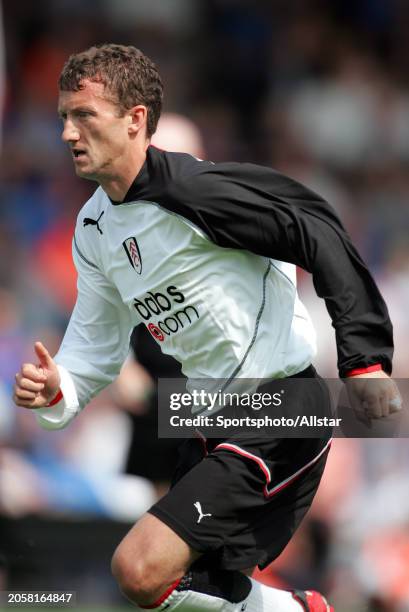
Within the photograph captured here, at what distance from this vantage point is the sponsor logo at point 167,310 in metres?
4.43

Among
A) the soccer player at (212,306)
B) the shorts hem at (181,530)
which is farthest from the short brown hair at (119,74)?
the shorts hem at (181,530)

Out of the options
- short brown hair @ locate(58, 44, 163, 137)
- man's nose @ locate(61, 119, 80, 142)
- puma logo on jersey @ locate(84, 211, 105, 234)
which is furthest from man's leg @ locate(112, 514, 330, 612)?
short brown hair @ locate(58, 44, 163, 137)

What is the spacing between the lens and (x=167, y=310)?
4.47 metres

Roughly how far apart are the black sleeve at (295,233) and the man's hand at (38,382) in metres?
0.80

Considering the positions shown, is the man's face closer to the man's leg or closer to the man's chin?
the man's chin

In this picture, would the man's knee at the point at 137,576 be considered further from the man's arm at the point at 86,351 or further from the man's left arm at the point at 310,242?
the man's left arm at the point at 310,242

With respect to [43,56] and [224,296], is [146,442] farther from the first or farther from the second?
[43,56]

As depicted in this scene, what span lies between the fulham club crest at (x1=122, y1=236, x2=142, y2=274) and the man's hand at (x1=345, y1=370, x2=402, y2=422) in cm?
94

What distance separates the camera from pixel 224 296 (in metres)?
4.43

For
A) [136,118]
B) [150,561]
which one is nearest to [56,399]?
[150,561]

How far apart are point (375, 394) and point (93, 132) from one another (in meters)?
1.42

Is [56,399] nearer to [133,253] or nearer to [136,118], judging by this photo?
[133,253]

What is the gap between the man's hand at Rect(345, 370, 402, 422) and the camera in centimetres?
405

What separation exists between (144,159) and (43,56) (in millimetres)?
6177
